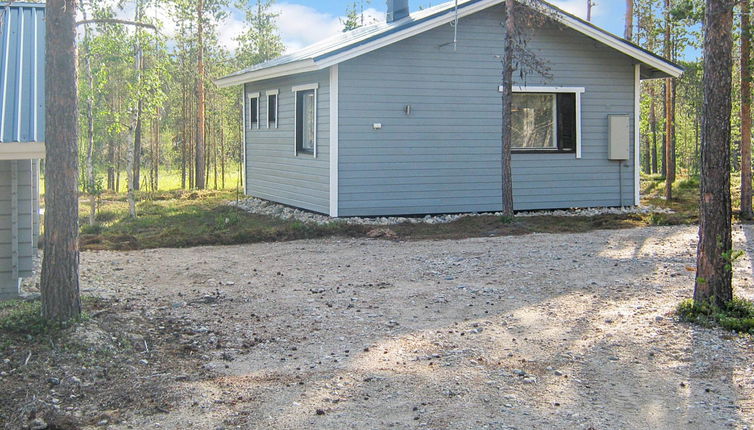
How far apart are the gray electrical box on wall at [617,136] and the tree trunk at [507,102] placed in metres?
3.12

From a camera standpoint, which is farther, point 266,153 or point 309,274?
point 266,153

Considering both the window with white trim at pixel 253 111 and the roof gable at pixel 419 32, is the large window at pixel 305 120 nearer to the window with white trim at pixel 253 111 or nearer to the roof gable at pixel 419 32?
the roof gable at pixel 419 32

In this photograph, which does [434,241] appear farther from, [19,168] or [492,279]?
[19,168]

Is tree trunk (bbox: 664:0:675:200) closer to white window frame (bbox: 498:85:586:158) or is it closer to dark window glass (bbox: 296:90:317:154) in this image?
white window frame (bbox: 498:85:586:158)

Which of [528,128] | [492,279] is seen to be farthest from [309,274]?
[528,128]

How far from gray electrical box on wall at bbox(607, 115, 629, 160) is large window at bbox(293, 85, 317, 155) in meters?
5.73

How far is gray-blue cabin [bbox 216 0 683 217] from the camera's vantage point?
44.0 ft

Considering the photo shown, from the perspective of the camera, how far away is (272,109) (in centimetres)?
1630

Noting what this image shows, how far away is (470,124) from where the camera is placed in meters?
14.2

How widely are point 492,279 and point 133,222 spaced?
8330mm

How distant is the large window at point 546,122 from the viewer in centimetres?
1471

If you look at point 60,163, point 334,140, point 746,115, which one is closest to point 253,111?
point 334,140

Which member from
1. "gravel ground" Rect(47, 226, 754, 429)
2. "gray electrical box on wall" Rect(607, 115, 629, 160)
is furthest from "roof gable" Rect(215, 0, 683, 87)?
"gravel ground" Rect(47, 226, 754, 429)

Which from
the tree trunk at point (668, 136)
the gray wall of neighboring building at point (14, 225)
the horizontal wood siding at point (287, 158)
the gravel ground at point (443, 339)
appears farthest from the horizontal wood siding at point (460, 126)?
the gray wall of neighboring building at point (14, 225)
